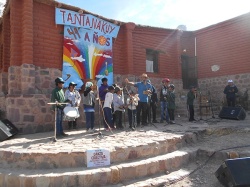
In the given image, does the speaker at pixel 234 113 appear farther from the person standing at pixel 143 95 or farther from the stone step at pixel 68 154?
the stone step at pixel 68 154

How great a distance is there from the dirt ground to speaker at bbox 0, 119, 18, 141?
4630mm

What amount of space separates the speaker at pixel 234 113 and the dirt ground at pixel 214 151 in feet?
6.40

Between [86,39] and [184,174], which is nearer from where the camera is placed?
[184,174]

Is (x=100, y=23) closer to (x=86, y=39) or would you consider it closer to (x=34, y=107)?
(x=86, y=39)

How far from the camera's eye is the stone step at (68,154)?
187 inches

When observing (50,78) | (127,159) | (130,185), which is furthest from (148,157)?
(50,78)

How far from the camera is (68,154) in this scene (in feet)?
15.7

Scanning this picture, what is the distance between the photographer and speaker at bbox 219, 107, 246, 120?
977cm

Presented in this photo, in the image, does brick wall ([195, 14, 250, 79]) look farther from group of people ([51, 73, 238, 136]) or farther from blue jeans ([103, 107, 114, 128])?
blue jeans ([103, 107, 114, 128])

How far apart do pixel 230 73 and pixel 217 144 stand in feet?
25.6

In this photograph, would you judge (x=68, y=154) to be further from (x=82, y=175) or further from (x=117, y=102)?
(x=117, y=102)

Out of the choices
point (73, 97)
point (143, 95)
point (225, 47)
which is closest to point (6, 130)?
point (73, 97)

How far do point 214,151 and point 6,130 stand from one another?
5.81 meters

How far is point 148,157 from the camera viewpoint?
5.52 meters
